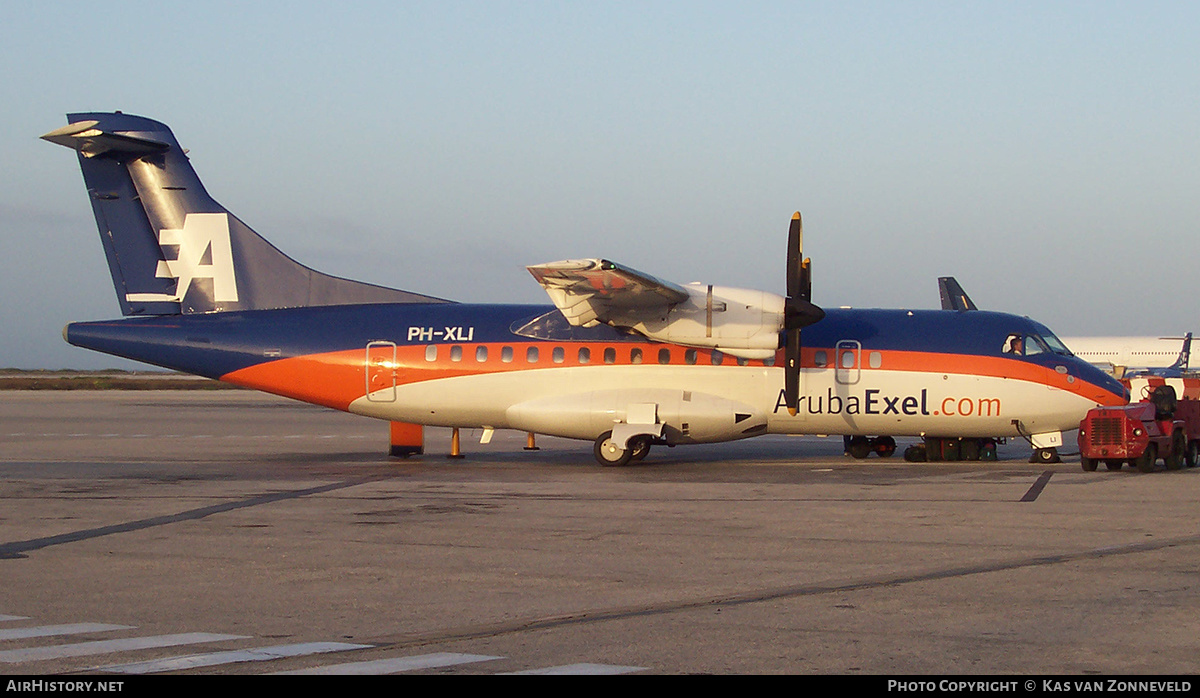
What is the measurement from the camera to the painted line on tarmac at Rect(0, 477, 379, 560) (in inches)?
450

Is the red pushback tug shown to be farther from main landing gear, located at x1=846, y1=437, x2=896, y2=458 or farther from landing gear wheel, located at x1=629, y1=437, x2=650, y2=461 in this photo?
landing gear wheel, located at x1=629, y1=437, x2=650, y2=461

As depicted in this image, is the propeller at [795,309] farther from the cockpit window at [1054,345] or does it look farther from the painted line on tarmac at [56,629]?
the painted line on tarmac at [56,629]

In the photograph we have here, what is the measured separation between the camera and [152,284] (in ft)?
75.1

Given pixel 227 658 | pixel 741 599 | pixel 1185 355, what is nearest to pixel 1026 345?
pixel 741 599

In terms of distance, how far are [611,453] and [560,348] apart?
7.73 ft

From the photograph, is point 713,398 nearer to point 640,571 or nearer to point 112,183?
point 640,571

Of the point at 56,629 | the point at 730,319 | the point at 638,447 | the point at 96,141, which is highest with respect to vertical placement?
the point at 96,141

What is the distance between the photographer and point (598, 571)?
1007cm

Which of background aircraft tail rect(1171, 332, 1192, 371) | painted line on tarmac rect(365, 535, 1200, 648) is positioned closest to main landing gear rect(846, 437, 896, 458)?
painted line on tarmac rect(365, 535, 1200, 648)

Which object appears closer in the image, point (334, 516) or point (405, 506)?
point (334, 516)

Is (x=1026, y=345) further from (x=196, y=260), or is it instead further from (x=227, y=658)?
(x=227, y=658)

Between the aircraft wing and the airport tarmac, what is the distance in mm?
3190
